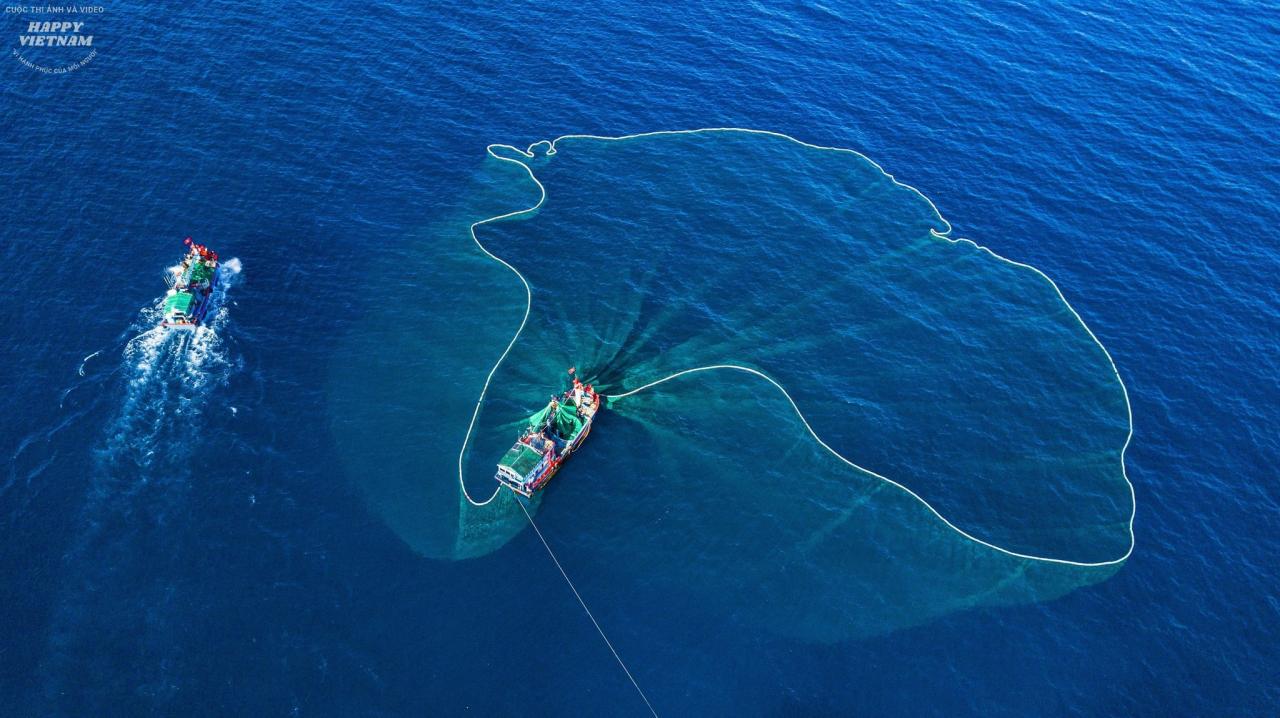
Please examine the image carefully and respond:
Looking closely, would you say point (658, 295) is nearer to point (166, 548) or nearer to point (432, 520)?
point (432, 520)

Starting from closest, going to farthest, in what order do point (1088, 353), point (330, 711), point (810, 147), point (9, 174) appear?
point (330, 711) < point (1088, 353) < point (9, 174) < point (810, 147)

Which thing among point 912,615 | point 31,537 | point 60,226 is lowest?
point 31,537

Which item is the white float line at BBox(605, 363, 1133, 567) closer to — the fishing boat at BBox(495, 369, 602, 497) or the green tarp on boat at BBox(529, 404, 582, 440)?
the fishing boat at BBox(495, 369, 602, 497)

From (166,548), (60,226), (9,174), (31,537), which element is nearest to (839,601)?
(166,548)

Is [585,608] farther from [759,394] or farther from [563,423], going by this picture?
[759,394]

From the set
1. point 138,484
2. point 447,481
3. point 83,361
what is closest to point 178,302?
point 83,361

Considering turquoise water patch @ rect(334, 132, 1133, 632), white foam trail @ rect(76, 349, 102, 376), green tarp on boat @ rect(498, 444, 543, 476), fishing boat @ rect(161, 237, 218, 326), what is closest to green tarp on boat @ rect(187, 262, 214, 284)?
fishing boat @ rect(161, 237, 218, 326)

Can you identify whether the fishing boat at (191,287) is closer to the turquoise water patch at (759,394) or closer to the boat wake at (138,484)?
the boat wake at (138,484)
